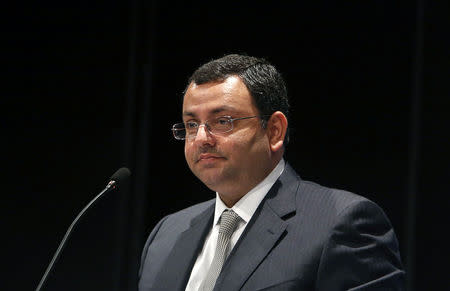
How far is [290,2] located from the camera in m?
2.90

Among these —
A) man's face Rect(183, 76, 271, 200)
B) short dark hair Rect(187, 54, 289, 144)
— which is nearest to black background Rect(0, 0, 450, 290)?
short dark hair Rect(187, 54, 289, 144)

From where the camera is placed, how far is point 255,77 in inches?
68.6

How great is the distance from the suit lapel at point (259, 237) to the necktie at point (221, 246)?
5cm

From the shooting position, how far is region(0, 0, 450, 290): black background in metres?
2.56

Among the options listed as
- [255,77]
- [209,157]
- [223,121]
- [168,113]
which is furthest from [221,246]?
[168,113]

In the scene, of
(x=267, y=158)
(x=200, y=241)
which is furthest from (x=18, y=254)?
(x=267, y=158)

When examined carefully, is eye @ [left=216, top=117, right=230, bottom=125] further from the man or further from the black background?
the black background

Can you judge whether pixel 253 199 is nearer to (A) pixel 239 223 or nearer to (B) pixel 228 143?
(A) pixel 239 223

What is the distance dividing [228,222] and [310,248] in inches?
11.9

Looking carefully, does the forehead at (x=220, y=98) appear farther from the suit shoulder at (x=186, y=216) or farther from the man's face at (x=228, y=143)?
the suit shoulder at (x=186, y=216)

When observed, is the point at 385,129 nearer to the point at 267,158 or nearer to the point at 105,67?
the point at 267,158

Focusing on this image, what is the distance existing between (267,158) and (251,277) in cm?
39

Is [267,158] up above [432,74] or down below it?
below

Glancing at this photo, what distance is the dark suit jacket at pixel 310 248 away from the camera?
138 cm
